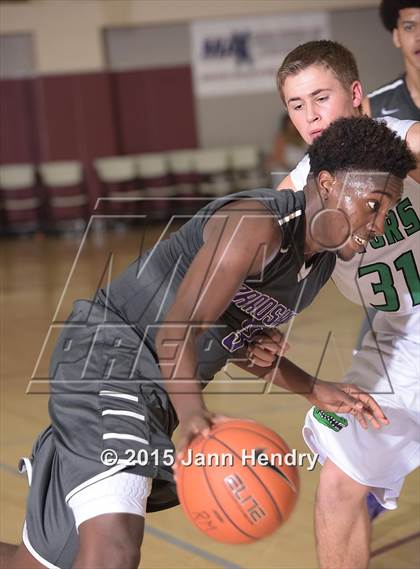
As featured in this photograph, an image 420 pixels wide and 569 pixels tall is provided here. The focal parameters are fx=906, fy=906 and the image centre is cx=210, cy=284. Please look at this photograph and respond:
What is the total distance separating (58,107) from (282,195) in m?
14.8

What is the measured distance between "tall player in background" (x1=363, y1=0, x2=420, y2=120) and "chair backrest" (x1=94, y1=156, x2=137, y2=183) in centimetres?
1253

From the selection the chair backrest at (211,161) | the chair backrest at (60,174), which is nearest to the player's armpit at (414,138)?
the chair backrest at (60,174)

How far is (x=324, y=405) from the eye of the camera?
3121 millimetres

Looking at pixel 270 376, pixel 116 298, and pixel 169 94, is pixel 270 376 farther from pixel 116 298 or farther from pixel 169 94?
pixel 169 94

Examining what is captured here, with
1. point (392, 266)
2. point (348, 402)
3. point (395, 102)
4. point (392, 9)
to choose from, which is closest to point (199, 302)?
point (348, 402)

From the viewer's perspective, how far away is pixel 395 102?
3.91 m

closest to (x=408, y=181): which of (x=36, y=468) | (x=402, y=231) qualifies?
(x=402, y=231)

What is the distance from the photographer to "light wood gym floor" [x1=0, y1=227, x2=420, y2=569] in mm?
3900

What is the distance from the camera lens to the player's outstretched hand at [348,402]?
3.09m

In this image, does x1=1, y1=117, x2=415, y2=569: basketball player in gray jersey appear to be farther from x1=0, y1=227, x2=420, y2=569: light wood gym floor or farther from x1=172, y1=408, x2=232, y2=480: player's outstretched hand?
x1=0, y1=227, x2=420, y2=569: light wood gym floor

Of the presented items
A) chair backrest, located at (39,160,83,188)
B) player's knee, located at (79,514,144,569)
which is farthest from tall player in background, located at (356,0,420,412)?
chair backrest, located at (39,160,83,188)

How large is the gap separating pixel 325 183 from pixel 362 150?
0.14 meters

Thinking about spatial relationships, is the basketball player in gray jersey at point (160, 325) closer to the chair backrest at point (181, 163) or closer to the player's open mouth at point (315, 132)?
the player's open mouth at point (315, 132)

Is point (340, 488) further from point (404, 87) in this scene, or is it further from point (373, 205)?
point (404, 87)
